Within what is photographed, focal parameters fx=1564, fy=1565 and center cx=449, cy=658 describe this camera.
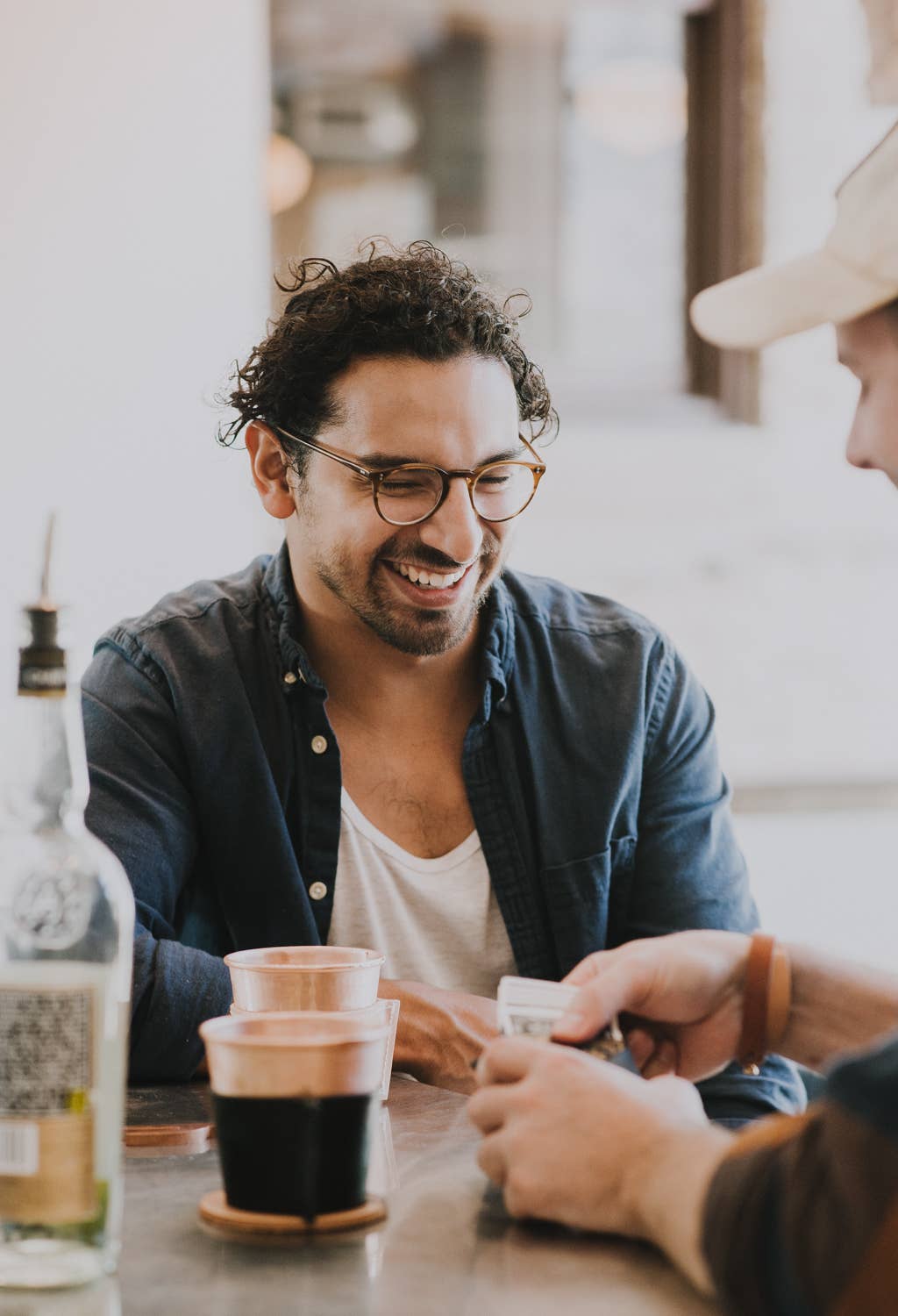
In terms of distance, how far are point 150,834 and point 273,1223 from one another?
89 centimetres

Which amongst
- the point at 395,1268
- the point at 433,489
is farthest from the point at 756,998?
the point at 433,489

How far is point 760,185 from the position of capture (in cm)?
422

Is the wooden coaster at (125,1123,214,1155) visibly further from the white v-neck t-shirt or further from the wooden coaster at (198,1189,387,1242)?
the white v-neck t-shirt

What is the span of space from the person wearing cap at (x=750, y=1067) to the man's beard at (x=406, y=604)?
2.52 feet

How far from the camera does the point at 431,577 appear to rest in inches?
78.6

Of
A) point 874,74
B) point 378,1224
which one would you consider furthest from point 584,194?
point 378,1224

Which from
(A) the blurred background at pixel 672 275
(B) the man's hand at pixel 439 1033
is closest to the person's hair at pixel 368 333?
(B) the man's hand at pixel 439 1033

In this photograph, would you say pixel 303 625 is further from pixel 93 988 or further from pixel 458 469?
pixel 93 988

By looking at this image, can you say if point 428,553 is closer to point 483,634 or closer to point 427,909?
point 483,634

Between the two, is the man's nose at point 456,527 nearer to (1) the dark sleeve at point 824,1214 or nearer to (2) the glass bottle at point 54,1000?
(2) the glass bottle at point 54,1000

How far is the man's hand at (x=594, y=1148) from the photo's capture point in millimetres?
877

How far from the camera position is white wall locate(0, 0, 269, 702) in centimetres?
350

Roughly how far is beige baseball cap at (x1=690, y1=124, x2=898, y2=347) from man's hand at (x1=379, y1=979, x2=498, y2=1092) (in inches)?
28.6

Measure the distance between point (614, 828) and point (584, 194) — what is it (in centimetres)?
278
